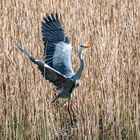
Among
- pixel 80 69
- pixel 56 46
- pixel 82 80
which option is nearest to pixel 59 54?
pixel 56 46

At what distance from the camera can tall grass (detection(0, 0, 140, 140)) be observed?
3.99 metres

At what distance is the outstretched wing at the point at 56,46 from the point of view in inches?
167

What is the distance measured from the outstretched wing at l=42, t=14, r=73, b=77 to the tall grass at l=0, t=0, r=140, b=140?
9 centimetres

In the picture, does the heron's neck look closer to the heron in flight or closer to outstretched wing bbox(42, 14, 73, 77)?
the heron in flight

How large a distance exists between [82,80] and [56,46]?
0.34 metres

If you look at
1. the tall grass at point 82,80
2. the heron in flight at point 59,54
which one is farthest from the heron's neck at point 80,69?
the tall grass at point 82,80

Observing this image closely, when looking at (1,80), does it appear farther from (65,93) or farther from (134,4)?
(134,4)

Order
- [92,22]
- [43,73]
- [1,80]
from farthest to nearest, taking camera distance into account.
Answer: [92,22] → [1,80] → [43,73]

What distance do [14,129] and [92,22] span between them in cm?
104

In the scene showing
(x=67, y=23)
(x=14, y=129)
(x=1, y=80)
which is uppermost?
(x=67, y=23)

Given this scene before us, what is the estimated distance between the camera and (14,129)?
4055 mm

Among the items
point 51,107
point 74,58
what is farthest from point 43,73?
point 74,58

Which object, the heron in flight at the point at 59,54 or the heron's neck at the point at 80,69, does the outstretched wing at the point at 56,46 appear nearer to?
the heron in flight at the point at 59,54

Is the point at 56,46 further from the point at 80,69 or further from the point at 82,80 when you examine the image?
the point at 80,69
